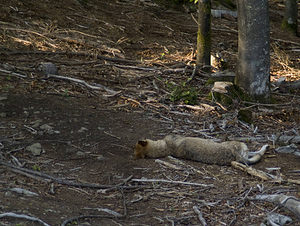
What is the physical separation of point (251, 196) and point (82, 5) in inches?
329

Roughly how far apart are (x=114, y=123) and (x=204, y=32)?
3.37 m

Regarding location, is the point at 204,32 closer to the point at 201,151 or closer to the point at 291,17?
the point at 201,151

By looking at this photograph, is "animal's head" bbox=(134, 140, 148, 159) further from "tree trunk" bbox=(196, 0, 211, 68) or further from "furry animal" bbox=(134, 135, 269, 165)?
"tree trunk" bbox=(196, 0, 211, 68)

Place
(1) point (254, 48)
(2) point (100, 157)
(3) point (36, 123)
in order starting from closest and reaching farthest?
(2) point (100, 157) < (3) point (36, 123) < (1) point (254, 48)

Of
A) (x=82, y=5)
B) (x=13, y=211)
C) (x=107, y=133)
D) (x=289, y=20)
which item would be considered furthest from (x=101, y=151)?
(x=289, y=20)

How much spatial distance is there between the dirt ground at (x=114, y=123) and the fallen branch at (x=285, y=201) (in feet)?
0.20

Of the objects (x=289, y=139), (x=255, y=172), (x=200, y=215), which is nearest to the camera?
(x=200, y=215)

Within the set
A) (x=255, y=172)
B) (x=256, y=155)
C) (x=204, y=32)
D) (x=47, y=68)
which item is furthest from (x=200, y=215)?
(x=204, y=32)

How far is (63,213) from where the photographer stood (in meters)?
4.38

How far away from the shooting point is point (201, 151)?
5777 mm

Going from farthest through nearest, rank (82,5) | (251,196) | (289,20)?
1. (289,20)
2. (82,5)
3. (251,196)

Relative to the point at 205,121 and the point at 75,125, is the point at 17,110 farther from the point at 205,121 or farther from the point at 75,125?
the point at 205,121

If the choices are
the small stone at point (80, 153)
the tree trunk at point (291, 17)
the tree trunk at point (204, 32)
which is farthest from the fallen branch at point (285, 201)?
the tree trunk at point (291, 17)

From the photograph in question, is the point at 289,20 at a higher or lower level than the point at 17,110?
higher
